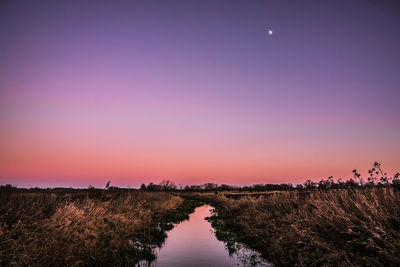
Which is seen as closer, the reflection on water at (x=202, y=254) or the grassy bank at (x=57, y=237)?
the grassy bank at (x=57, y=237)

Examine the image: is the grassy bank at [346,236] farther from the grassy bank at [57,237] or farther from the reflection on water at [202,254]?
the grassy bank at [57,237]

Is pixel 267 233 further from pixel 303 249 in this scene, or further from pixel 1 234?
pixel 1 234

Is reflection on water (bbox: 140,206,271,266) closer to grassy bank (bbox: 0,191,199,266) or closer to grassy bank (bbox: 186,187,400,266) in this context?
grassy bank (bbox: 186,187,400,266)

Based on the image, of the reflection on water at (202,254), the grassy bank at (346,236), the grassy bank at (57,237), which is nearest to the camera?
the grassy bank at (346,236)

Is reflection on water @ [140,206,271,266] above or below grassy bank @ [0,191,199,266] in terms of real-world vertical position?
Answer: below

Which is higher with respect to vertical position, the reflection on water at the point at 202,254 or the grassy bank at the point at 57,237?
the grassy bank at the point at 57,237

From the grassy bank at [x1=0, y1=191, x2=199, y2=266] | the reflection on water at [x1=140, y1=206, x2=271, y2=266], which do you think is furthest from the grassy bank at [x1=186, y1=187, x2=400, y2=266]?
the grassy bank at [x1=0, y1=191, x2=199, y2=266]

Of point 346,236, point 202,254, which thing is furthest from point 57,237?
point 346,236

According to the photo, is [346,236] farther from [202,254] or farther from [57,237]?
[57,237]

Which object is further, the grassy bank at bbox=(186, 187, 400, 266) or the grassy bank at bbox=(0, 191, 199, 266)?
the grassy bank at bbox=(0, 191, 199, 266)

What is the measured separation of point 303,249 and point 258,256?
10.5 feet

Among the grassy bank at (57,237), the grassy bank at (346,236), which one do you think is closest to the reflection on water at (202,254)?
the grassy bank at (346,236)

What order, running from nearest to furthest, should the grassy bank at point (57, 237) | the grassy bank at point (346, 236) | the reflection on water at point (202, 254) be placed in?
the grassy bank at point (346, 236) → the grassy bank at point (57, 237) → the reflection on water at point (202, 254)

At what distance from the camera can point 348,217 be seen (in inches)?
369
